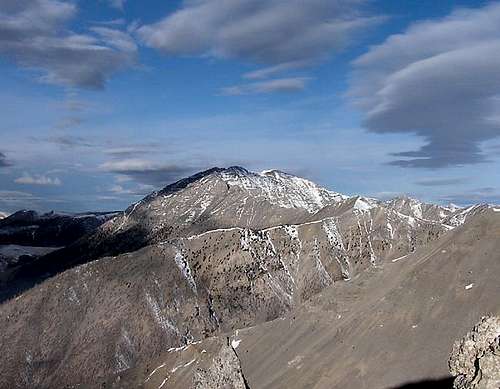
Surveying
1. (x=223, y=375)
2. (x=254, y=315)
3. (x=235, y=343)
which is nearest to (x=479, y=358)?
(x=223, y=375)

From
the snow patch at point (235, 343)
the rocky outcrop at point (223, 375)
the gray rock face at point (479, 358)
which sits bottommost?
the snow patch at point (235, 343)

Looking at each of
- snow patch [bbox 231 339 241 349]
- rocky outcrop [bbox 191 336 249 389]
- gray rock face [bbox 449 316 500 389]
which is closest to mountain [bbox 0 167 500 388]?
snow patch [bbox 231 339 241 349]

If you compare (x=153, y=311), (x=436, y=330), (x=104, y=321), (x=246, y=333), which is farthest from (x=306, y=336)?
(x=104, y=321)

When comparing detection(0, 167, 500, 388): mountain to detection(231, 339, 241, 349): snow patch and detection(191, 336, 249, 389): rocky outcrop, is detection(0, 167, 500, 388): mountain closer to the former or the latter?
detection(231, 339, 241, 349): snow patch

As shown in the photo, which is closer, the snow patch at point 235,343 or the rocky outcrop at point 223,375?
the rocky outcrop at point 223,375

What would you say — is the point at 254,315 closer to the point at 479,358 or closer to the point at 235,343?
the point at 235,343

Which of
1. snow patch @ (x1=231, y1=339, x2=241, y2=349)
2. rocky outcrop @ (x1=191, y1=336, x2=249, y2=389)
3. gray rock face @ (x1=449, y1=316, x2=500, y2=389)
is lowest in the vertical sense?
snow patch @ (x1=231, y1=339, x2=241, y2=349)

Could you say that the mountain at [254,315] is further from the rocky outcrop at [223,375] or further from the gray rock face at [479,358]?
the gray rock face at [479,358]

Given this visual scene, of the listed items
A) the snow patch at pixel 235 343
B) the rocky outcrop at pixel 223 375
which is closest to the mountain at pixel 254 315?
the snow patch at pixel 235 343

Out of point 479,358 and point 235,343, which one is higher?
point 479,358

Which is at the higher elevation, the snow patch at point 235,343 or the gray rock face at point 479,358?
the gray rock face at point 479,358
